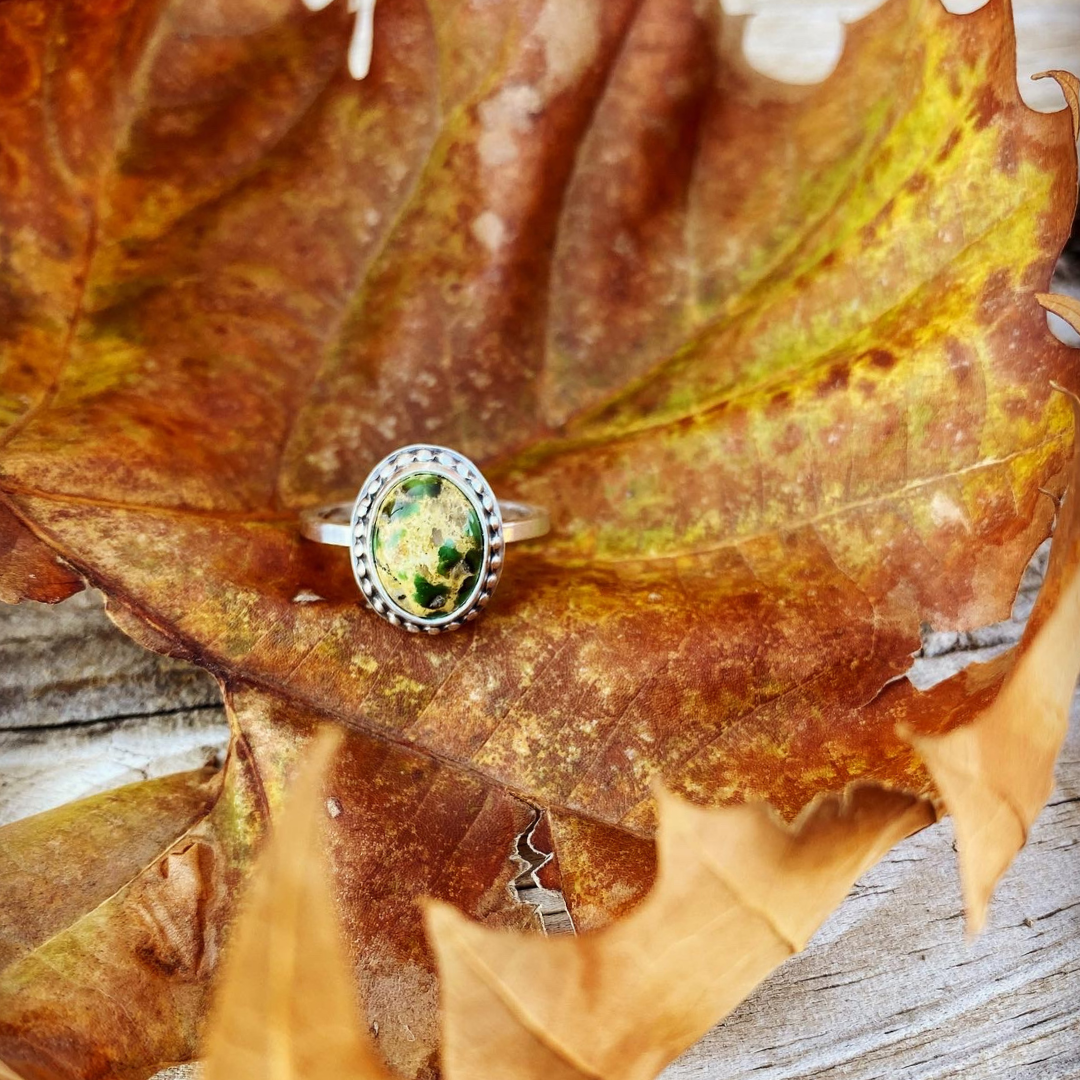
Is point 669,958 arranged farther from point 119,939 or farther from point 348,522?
point 348,522

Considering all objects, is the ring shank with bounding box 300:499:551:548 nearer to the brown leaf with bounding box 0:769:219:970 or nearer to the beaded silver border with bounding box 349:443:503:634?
the beaded silver border with bounding box 349:443:503:634

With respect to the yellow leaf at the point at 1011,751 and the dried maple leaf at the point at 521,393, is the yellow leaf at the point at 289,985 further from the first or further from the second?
the yellow leaf at the point at 1011,751

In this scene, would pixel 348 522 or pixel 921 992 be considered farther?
pixel 348 522

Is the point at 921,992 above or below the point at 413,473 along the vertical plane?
below

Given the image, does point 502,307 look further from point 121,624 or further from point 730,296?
point 121,624

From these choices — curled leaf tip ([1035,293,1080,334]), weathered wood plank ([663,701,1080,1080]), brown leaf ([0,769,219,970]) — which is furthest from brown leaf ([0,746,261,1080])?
curled leaf tip ([1035,293,1080,334])

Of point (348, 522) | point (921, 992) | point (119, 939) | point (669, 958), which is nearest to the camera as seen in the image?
point (669, 958)

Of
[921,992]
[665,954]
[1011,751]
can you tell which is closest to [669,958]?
[665,954]
